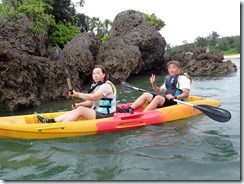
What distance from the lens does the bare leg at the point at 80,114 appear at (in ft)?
16.0

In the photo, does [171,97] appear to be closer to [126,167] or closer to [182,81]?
[182,81]

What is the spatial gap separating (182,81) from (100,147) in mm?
2196

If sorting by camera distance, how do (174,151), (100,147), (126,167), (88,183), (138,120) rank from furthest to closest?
(138,120) → (100,147) → (174,151) → (126,167) → (88,183)

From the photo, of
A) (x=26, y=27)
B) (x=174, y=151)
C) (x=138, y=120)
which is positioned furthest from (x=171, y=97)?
(x=26, y=27)

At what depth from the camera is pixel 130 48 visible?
41.0 feet

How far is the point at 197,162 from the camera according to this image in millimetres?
3518

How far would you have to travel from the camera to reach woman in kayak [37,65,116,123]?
471 centimetres

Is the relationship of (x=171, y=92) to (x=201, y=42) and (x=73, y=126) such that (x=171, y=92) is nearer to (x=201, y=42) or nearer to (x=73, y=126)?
(x=73, y=126)

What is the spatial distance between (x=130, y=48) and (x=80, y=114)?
7.97 m

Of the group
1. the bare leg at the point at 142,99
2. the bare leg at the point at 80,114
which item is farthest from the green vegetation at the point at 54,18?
the bare leg at the point at 80,114

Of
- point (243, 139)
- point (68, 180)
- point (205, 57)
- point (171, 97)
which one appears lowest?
point (68, 180)

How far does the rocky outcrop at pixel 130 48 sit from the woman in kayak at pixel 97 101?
21.5 ft

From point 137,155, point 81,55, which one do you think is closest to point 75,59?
point 81,55

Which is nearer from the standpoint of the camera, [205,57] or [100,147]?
[100,147]
